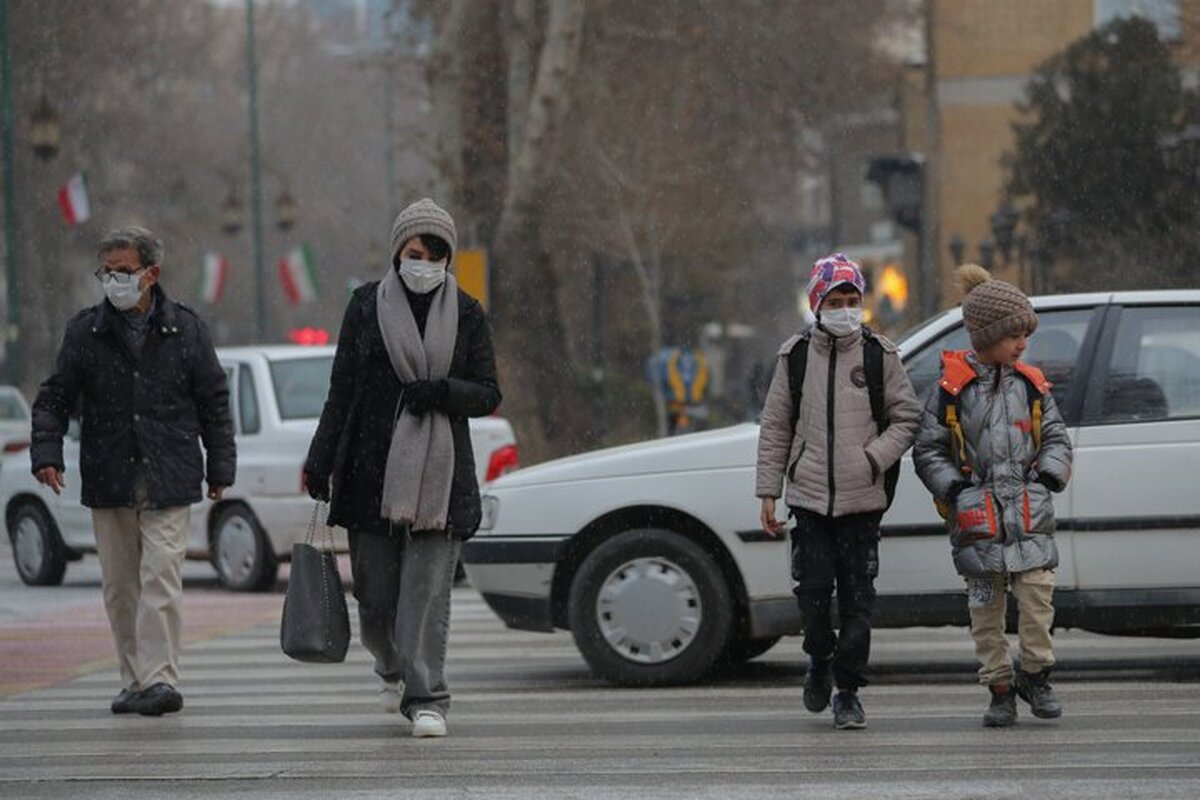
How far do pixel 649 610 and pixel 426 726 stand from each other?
1789 millimetres

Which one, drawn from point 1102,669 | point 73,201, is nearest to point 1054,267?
point 73,201

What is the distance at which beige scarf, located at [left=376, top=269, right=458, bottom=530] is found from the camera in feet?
29.2

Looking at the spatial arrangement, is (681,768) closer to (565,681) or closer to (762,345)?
(565,681)

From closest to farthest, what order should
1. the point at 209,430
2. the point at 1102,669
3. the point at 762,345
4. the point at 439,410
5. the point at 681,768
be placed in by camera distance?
the point at 681,768, the point at 439,410, the point at 209,430, the point at 1102,669, the point at 762,345

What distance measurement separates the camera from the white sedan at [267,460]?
1733 cm

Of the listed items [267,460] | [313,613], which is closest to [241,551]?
[267,460]

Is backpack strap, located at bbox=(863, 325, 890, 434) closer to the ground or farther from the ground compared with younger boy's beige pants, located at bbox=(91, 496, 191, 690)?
farther from the ground

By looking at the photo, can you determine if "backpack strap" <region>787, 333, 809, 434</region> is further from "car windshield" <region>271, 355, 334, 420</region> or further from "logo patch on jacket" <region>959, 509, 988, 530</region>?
"car windshield" <region>271, 355, 334, 420</region>

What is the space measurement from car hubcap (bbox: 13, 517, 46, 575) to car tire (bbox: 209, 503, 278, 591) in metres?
1.98

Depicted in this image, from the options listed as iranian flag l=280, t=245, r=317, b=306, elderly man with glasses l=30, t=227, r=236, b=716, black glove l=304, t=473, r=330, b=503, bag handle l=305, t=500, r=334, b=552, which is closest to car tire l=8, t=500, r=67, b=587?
elderly man with glasses l=30, t=227, r=236, b=716

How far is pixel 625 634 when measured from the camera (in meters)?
10.6

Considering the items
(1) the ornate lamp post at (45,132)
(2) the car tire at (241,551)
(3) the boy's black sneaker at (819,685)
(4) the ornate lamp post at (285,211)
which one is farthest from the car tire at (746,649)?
(4) the ornate lamp post at (285,211)

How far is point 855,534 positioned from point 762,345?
281 ft

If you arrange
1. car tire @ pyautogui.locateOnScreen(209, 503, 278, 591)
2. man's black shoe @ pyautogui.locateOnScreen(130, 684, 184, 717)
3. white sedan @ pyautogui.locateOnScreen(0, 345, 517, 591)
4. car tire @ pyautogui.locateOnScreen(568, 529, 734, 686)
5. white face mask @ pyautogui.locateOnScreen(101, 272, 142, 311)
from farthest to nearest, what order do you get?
car tire @ pyautogui.locateOnScreen(209, 503, 278, 591) → white sedan @ pyautogui.locateOnScreen(0, 345, 517, 591) → car tire @ pyautogui.locateOnScreen(568, 529, 734, 686) → white face mask @ pyautogui.locateOnScreen(101, 272, 142, 311) → man's black shoe @ pyautogui.locateOnScreen(130, 684, 184, 717)
